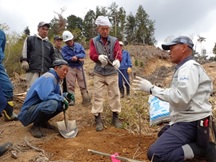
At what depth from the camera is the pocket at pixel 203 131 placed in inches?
105

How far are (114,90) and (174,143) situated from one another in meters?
1.79

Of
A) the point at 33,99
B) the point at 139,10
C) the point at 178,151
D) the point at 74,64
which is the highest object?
the point at 139,10

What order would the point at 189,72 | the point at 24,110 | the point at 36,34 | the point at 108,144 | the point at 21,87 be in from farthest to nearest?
the point at 21,87 → the point at 36,34 → the point at 24,110 → the point at 108,144 → the point at 189,72

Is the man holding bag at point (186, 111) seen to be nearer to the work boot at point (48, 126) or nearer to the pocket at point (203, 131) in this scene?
the pocket at point (203, 131)

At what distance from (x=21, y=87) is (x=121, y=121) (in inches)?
156

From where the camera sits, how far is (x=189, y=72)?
262 cm

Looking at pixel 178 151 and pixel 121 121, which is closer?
pixel 178 151

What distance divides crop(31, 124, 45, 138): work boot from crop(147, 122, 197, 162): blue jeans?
1781 mm

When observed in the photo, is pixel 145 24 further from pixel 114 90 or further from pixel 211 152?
pixel 211 152

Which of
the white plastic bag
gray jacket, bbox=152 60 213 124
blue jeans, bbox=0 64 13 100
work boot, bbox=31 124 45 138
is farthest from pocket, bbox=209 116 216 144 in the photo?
blue jeans, bbox=0 64 13 100

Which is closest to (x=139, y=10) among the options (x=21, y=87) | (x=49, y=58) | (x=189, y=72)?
(x=21, y=87)

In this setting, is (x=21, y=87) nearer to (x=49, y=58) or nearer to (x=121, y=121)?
(x=49, y=58)

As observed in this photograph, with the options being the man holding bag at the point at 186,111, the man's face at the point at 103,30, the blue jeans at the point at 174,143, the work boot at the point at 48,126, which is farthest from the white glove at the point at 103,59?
the blue jeans at the point at 174,143

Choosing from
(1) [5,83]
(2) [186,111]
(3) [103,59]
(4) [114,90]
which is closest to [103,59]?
(3) [103,59]
